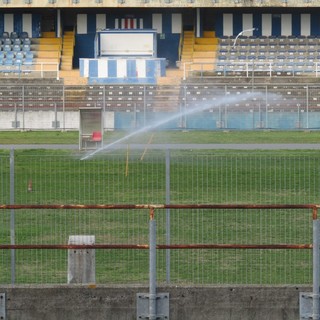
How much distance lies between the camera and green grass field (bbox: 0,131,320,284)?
63.0 ft

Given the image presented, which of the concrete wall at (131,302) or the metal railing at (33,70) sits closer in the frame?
the concrete wall at (131,302)

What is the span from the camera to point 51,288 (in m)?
16.5

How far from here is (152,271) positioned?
1564 centimetres

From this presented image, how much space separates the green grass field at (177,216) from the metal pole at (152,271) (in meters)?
2.49

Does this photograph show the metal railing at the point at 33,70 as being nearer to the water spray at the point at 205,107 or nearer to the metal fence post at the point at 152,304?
the water spray at the point at 205,107

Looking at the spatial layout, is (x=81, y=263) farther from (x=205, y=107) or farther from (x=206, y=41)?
(x=206, y=41)

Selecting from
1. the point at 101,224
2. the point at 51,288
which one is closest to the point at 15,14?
the point at 101,224

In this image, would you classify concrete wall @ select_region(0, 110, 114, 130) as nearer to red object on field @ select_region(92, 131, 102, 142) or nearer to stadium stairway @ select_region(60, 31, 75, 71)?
red object on field @ select_region(92, 131, 102, 142)

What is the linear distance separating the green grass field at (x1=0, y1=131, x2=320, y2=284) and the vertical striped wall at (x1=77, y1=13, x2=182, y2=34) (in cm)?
4974

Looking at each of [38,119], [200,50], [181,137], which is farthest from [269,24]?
[181,137]

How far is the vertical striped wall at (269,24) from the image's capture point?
80.7 metres

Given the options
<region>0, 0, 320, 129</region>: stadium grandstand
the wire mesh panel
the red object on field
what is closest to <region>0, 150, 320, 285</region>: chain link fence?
the wire mesh panel

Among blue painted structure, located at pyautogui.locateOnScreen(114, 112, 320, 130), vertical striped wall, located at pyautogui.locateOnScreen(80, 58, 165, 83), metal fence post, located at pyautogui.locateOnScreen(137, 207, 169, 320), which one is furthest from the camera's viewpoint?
vertical striped wall, located at pyautogui.locateOnScreen(80, 58, 165, 83)

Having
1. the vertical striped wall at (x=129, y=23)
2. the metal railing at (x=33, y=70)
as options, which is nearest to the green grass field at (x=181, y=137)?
the metal railing at (x=33, y=70)
